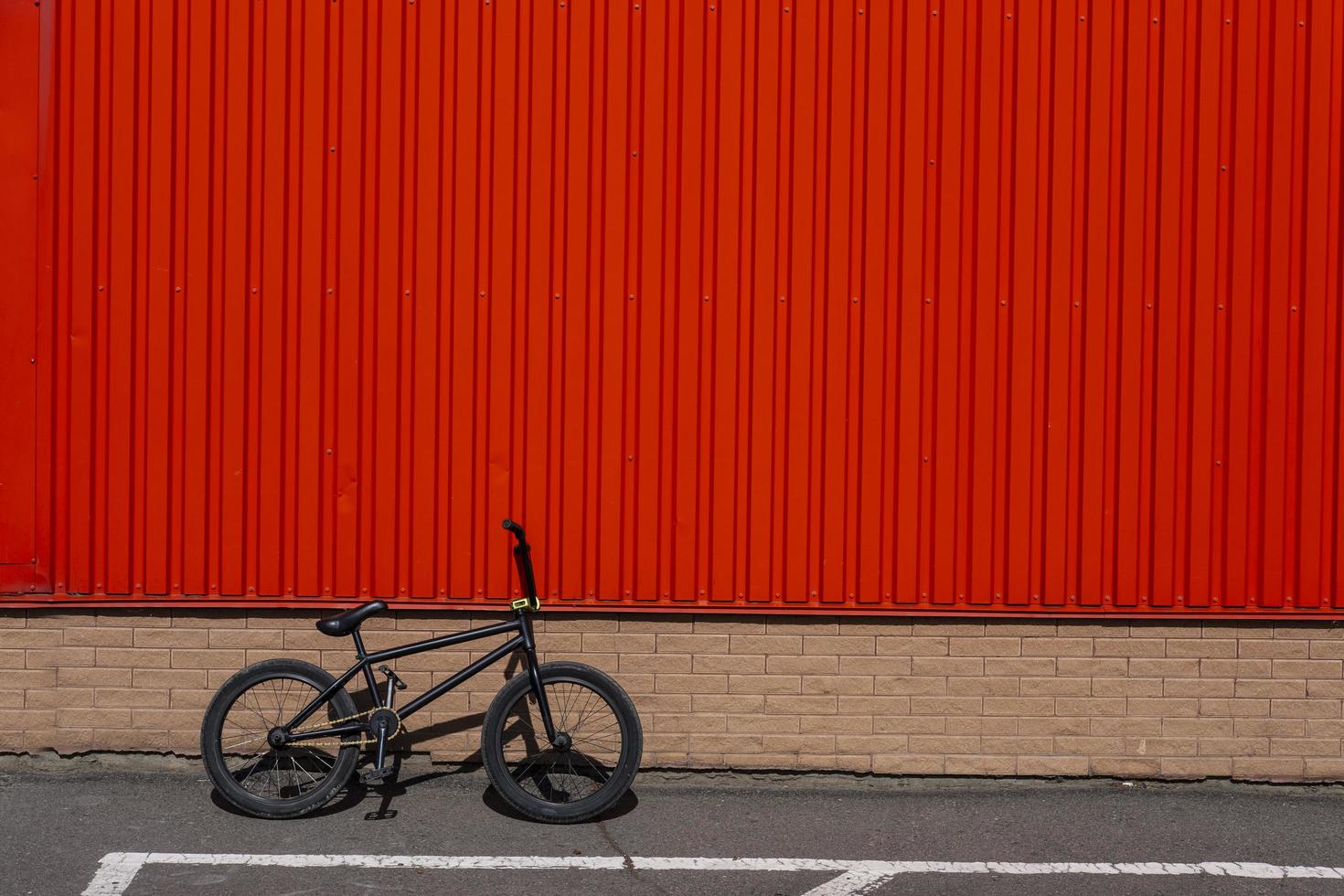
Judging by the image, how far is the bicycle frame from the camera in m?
5.93

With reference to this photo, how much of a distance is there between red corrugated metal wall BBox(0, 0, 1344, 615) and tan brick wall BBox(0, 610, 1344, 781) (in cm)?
25

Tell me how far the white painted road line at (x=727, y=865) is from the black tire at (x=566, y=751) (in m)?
0.39

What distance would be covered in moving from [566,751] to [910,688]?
5.38 feet

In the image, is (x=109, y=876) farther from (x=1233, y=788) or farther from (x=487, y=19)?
(x=1233, y=788)

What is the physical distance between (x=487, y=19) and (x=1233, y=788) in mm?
4949

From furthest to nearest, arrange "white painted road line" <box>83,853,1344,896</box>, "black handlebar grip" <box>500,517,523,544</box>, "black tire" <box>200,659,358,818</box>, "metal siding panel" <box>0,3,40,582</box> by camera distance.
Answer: "metal siding panel" <box>0,3,40,582</box>, "black handlebar grip" <box>500,517,523,544</box>, "black tire" <box>200,659,358,818</box>, "white painted road line" <box>83,853,1344,896</box>

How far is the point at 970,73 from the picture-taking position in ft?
21.1

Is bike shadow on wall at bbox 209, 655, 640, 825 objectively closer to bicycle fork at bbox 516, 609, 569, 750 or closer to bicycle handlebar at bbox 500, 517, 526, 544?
bicycle fork at bbox 516, 609, 569, 750

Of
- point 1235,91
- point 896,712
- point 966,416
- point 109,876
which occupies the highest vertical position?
point 1235,91

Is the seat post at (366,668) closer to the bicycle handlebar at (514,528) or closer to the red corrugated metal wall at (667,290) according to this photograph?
the red corrugated metal wall at (667,290)

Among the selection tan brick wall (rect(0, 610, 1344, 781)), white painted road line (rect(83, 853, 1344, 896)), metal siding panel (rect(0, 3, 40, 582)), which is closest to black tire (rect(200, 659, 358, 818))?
tan brick wall (rect(0, 610, 1344, 781))

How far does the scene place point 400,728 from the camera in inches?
247

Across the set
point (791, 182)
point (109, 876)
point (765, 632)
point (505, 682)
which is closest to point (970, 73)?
point (791, 182)

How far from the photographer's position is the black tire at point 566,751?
595 cm
